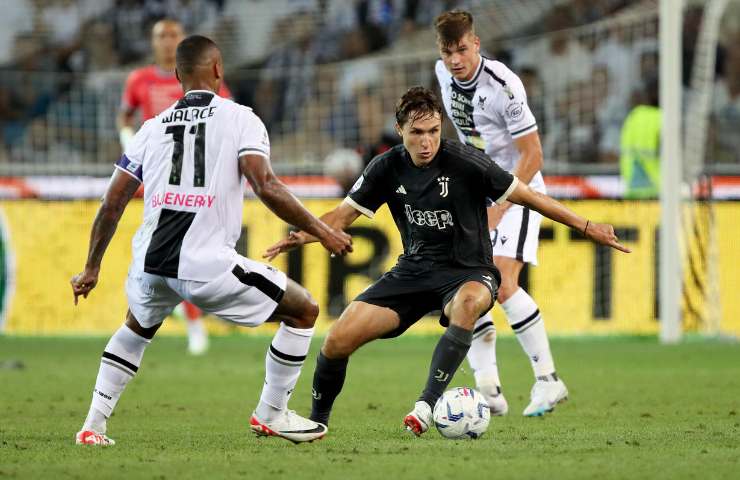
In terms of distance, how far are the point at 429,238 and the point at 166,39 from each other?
16.2ft

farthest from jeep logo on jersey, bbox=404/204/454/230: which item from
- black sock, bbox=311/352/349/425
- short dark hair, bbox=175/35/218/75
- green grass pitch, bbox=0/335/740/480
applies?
short dark hair, bbox=175/35/218/75

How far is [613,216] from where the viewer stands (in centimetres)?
1416

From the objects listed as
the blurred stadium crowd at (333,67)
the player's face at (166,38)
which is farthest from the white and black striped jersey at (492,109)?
the blurred stadium crowd at (333,67)

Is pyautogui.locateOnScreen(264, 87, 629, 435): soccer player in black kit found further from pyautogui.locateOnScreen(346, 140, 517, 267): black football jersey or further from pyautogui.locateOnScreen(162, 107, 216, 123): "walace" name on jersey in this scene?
pyautogui.locateOnScreen(162, 107, 216, 123): "walace" name on jersey

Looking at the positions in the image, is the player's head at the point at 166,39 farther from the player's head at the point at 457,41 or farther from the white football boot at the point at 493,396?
the white football boot at the point at 493,396

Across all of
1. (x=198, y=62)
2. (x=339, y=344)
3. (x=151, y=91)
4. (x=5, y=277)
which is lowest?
(x=339, y=344)

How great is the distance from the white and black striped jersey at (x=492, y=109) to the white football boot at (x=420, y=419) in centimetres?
219

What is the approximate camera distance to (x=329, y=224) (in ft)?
23.0

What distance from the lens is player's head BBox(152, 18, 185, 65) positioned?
1112 centimetres

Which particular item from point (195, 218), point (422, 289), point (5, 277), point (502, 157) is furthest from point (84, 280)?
point (5, 277)

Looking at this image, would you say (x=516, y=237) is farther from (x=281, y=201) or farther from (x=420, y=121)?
(x=281, y=201)

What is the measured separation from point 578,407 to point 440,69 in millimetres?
2276

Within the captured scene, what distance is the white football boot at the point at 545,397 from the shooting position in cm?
784

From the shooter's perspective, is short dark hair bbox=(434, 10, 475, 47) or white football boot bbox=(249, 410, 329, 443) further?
short dark hair bbox=(434, 10, 475, 47)
